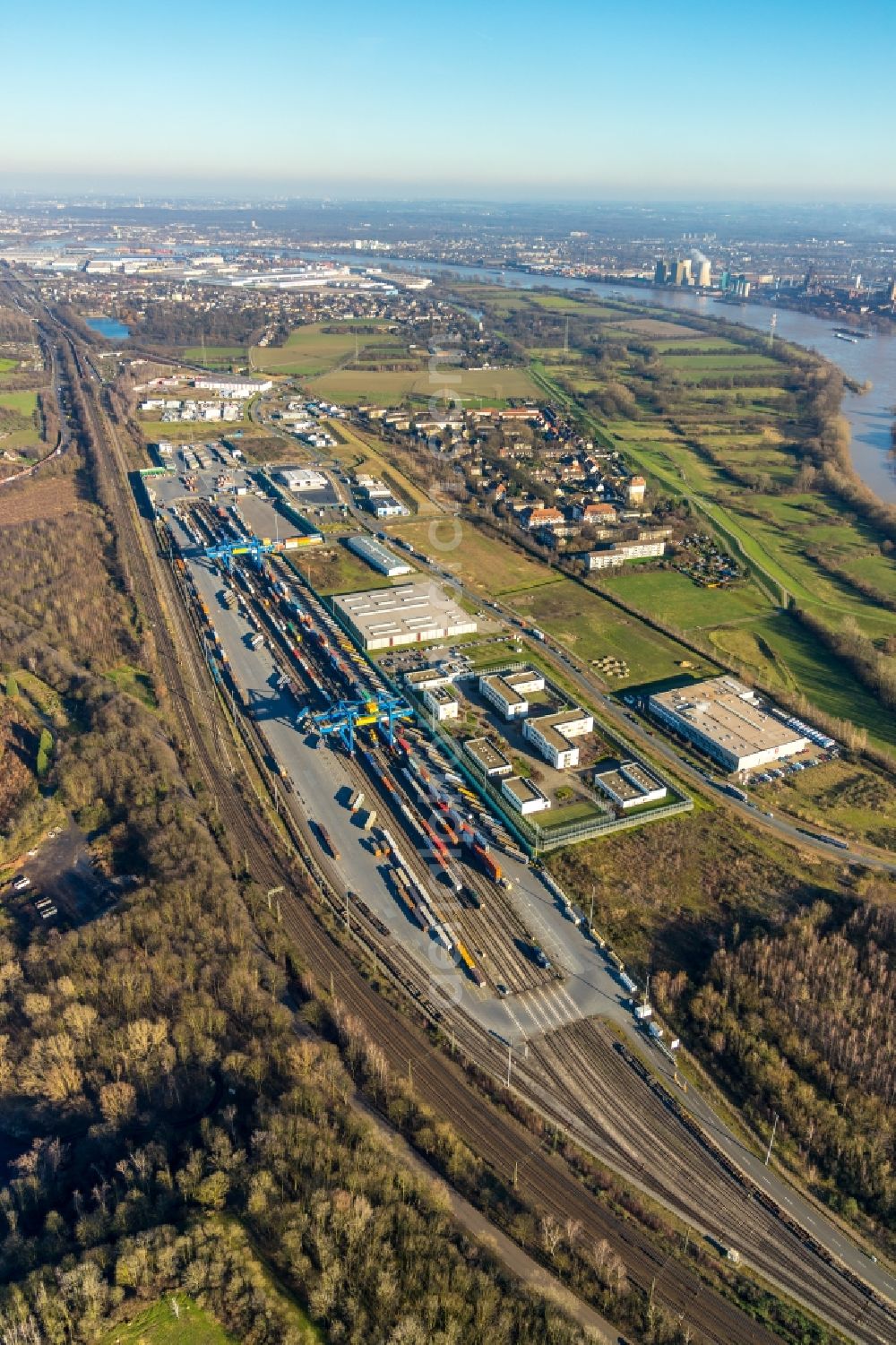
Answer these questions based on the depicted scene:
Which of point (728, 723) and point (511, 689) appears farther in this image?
point (511, 689)

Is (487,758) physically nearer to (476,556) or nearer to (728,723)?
(728,723)

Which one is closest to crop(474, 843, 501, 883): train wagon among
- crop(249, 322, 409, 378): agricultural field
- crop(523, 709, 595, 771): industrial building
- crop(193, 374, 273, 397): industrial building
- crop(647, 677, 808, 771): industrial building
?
crop(523, 709, 595, 771): industrial building

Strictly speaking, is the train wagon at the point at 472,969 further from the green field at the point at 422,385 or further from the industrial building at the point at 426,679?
the green field at the point at 422,385

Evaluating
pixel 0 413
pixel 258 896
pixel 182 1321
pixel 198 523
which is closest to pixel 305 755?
pixel 258 896

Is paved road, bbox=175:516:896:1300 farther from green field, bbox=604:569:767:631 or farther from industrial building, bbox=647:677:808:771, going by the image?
green field, bbox=604:569:767:631

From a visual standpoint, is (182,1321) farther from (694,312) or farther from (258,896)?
(694,312)

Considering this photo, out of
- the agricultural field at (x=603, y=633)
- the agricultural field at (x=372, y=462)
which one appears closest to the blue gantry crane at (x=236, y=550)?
the agricultural field at (x=372, y=462)

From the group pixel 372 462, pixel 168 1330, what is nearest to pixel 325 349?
pixel 372 462
